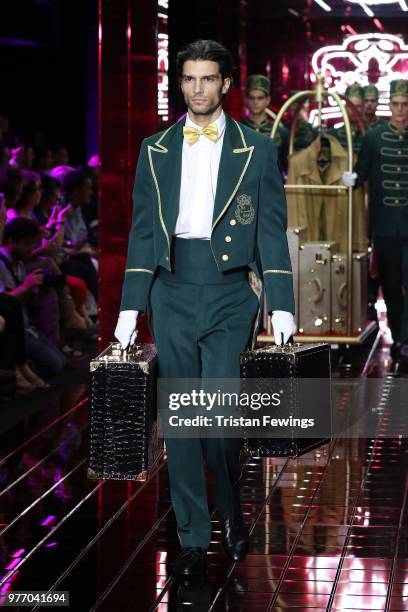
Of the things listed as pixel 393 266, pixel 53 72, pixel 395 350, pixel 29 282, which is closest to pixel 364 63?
pixel 53 72

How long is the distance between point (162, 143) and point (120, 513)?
1.65 m

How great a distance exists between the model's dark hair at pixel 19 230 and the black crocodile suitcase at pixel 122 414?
4422 millimetres

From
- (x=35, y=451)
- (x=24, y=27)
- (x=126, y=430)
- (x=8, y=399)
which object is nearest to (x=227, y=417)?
(x=126, y=430)

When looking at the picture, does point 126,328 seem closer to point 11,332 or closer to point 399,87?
point 11,332

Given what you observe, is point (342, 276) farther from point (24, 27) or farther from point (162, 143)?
point (24, 27)

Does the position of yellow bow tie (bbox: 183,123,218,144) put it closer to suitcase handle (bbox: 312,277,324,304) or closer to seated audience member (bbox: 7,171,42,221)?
suitcase handle (bbox: 312,277,324,304)

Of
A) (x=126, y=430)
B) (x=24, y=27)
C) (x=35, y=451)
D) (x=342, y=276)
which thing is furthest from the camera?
(x=24, y=27)

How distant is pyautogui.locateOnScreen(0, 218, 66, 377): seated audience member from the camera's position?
29.5 feet

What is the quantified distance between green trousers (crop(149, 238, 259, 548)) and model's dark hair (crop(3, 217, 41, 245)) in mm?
4328

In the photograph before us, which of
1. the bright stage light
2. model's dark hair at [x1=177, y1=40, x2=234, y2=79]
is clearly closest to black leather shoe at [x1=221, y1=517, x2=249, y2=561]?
model's dark hair at [x1=177, y1=40, x2=234, y2=79]

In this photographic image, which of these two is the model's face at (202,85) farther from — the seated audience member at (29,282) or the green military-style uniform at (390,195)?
the green military-style uniform at (390,195)

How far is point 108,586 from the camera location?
4949 mm

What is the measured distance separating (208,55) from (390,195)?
5.62 metres

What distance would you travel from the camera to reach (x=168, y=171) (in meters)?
4.98
